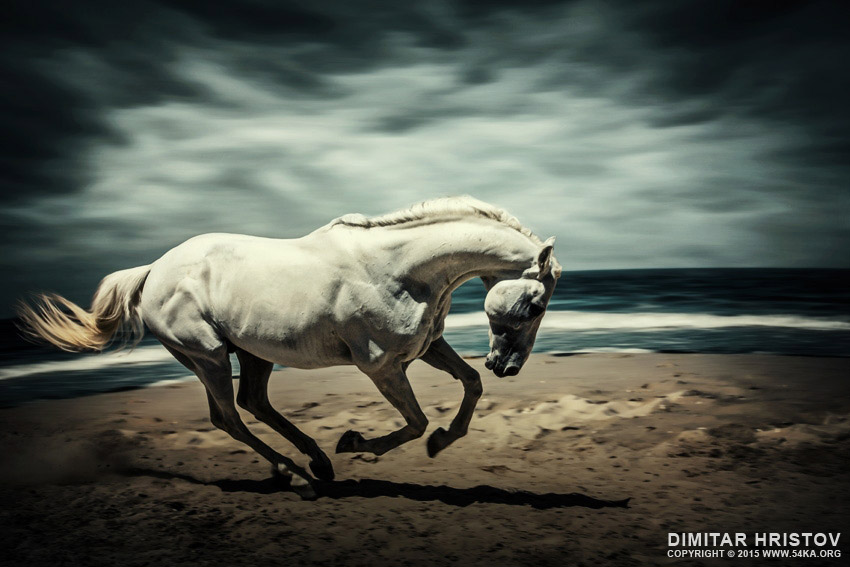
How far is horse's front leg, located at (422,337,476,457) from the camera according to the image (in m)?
3.67

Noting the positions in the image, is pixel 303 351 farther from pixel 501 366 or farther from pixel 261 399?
pixel 501 366

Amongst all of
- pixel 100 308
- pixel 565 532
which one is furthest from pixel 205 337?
pixel 565 532

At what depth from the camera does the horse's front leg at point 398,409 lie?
3.46m

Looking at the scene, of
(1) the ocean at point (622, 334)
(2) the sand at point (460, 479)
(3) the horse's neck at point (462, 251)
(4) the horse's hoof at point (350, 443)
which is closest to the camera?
(2) the sand at point (460, 479)

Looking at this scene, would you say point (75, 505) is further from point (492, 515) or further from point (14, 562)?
point (492, 515)

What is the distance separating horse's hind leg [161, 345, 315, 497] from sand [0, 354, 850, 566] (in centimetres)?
11

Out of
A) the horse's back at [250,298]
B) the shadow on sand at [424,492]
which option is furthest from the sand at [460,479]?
the horse's back at [250,298]

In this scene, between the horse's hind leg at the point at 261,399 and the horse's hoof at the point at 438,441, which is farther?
the horse's hind leg at the point at 261,399

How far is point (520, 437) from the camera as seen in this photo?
4.74m

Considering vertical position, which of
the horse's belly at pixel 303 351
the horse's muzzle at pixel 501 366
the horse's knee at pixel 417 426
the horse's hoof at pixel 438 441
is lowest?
the horse's hoof at pixel 438 441

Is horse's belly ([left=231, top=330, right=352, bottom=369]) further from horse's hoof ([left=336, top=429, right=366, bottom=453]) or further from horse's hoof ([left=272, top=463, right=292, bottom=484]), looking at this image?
horse's hoof ([left=272, top=463, right=292, bottom=484])

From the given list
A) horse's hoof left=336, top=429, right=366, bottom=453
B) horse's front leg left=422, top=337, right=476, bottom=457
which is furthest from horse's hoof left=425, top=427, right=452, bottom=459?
horse's hoof left=336, top=429, right=366, bottom=453

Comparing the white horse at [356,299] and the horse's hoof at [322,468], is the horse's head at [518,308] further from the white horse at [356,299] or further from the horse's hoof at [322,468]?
the horse's hoof at [322,468]

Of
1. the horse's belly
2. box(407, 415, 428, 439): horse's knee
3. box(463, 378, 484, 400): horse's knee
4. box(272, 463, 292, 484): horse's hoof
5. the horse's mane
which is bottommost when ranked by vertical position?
box(272, 463, 292, 484): horse's hoof
